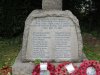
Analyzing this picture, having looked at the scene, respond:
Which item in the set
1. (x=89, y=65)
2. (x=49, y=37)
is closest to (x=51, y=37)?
(x=49, y=37)

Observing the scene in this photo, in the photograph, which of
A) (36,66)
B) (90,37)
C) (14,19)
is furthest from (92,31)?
(36,66)

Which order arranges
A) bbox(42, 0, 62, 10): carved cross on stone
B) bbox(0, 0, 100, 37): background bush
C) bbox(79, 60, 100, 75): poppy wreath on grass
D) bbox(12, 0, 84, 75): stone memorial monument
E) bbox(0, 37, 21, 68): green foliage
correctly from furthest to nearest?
1. bbox(0, 0, 100, 37): background bush
2. bbox(0, 37, 21, 68): green foliage
3. bbox(42, 0, 62, 10): carved cross on stone
4. bbox(12, 0, 84, 75): stone memorial monument
5. bbox(79, 60, 100, 75): poppy wreath on grass

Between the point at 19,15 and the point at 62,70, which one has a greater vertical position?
the point at 62,70

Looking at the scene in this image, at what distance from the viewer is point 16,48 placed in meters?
8.58

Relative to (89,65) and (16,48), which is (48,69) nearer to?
(89,65)

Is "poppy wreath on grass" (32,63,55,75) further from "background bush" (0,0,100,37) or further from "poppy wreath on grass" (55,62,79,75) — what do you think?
"background bush" (0,0,100,37)

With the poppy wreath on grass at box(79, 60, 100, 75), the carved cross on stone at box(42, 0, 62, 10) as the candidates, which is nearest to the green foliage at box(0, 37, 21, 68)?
the carved cross on stone at box(42, 0, 62, 10)

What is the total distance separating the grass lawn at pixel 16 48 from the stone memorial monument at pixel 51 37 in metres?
1.32

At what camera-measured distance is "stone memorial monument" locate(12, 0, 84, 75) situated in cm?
595

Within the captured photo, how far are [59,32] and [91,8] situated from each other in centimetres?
549

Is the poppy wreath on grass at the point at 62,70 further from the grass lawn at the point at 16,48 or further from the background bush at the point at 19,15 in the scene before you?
the background bush at the point at 19,15

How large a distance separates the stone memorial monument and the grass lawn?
4.34 ft

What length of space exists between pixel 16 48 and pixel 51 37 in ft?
9.06

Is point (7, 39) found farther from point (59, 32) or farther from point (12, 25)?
point (59, 32)
